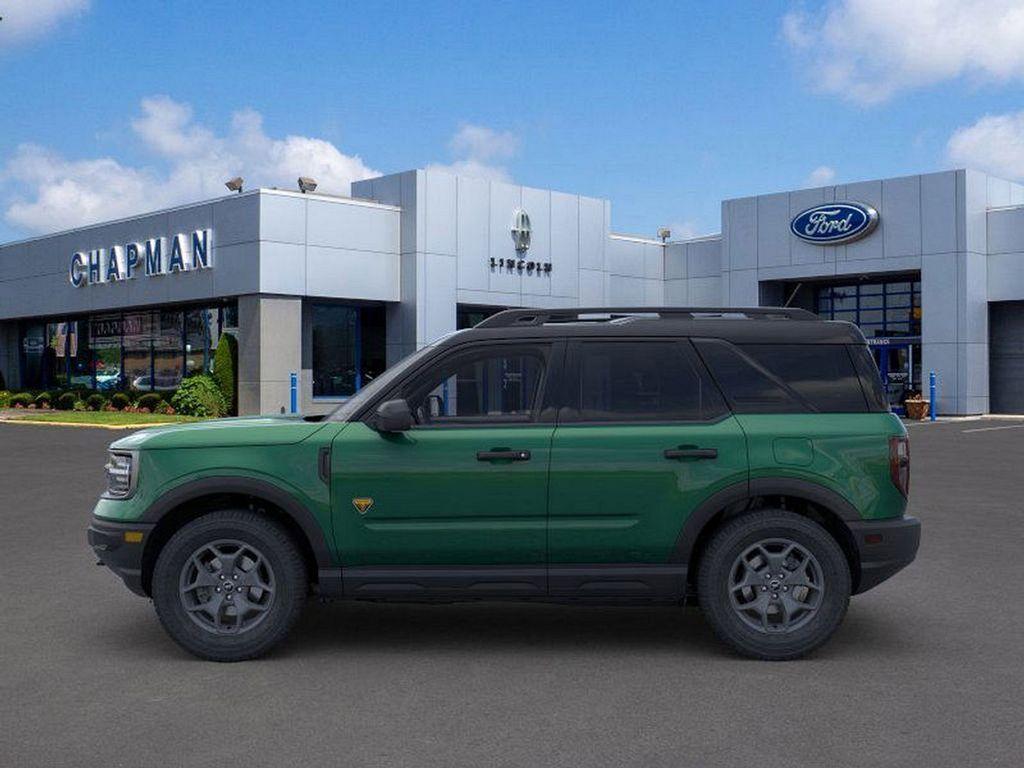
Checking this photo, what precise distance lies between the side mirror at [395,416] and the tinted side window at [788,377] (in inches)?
67.6

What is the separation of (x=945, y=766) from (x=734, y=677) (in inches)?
57.2

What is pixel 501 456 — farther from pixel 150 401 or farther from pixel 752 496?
pixel 150 401

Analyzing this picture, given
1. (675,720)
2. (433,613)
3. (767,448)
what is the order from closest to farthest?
(675,720), (767,448), (433,613)

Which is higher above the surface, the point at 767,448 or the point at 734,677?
the point at 767,448

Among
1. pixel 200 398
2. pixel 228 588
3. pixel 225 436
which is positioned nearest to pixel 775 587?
pixel 228 588

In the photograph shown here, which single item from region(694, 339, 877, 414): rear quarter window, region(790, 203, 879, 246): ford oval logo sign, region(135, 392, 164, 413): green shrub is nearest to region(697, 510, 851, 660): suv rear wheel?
region(694, 339, 877, 414): rear quarter window

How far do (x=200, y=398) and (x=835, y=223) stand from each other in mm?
20638

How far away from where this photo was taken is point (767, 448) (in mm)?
6180

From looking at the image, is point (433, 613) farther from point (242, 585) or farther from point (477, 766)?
point (477, 766)

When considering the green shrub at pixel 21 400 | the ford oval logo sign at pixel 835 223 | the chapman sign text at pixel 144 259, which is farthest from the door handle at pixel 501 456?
the green shrub at pixel 21 400

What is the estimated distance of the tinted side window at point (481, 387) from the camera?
6246 mm

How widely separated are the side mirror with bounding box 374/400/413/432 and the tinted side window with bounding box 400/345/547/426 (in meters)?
0.27

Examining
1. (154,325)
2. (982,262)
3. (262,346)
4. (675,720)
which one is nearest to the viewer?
(675,720)

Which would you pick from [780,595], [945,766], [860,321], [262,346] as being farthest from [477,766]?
[860,321]
